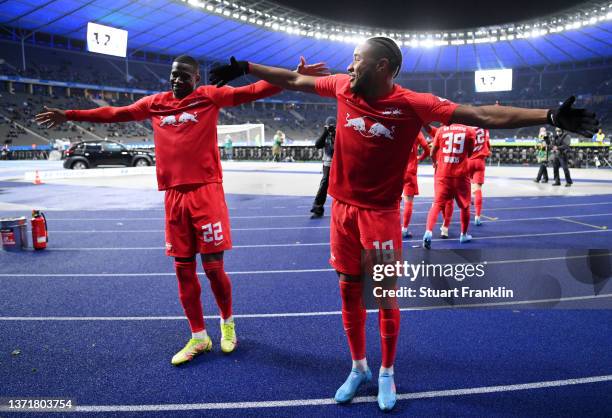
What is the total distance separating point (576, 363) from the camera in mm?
3061

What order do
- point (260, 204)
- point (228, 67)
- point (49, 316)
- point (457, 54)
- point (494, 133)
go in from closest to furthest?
point (228, 67), point (49, 316), point (260, 204), point (494, 133), point (457, 54)

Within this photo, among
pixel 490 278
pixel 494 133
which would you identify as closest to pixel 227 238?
pixel 490 278

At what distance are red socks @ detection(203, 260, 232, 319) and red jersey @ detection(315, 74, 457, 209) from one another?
1165 millimetres

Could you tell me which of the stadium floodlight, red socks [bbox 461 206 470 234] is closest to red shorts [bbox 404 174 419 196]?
red socks [bbox 461 206 470 234]

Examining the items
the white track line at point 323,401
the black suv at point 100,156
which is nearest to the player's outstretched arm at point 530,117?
the white track line at point 323,401

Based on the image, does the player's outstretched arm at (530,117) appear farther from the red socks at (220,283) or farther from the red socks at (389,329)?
the red socks at (220,283)

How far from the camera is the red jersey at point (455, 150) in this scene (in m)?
6.02

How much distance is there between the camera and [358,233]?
2.59 m

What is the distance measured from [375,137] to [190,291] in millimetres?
1871

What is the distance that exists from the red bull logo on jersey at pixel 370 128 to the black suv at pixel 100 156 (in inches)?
781

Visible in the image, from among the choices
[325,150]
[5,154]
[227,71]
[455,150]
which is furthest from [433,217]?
[5,154]

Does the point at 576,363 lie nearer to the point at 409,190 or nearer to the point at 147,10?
the point at 409,190

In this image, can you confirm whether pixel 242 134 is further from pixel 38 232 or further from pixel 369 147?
pixel 369 147

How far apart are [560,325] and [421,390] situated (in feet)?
5.76
